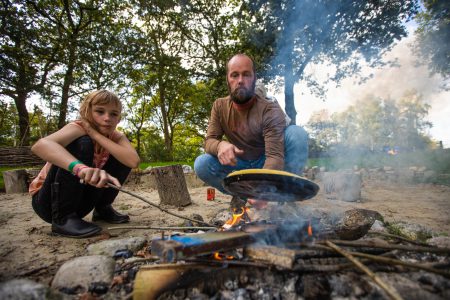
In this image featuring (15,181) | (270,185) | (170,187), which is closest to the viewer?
(270,185)

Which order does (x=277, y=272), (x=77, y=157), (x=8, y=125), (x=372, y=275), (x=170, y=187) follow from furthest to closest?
1. (x=8, y=125)
2. (x=170, y=187)
3. (x=77, y=157)
4. (x=277, y=272)
5. (x=372, y=275)

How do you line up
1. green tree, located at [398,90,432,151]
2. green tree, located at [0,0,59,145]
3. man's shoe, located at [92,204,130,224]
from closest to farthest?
man's shoe, located at [92,204,130,224]
green tree, located at [398,90,432,151]
green tree, located at [0,0,59,145]

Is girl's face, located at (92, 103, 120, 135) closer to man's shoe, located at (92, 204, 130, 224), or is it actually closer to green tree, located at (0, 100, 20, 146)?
man's shoe, located at (92, 204, 130, 224)

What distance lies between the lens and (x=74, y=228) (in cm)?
231

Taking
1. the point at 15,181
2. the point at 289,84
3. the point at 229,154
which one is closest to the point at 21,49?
the point at 15,181

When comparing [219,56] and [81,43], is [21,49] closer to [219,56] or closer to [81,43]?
[81,43]

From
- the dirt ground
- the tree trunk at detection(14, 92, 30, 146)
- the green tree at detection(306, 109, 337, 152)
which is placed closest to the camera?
the dirt ground

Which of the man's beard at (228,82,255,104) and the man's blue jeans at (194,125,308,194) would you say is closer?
the man's beard at (228,82,255,104)

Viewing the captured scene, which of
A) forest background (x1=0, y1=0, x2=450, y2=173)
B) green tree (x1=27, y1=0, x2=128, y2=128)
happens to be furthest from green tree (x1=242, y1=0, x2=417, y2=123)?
green tree (x1=27, y1=0, x2=128, y2=128)

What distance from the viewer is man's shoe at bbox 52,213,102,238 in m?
2.30

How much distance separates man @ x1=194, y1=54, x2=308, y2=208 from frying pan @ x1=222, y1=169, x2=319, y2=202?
683mm

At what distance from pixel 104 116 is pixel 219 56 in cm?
1254

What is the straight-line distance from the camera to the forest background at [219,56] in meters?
5.26

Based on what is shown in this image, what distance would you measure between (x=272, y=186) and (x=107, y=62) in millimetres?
13887
